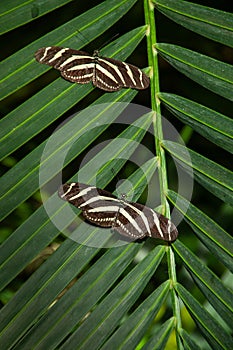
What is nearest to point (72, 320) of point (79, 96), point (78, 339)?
point (78, 339)

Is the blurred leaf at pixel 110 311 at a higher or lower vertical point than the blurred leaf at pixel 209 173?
lower

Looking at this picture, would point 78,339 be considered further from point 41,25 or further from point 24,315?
point 41,25

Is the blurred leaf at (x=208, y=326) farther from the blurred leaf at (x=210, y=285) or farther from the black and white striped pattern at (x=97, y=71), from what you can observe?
the black and white striped pattern at (x=97, y=71)

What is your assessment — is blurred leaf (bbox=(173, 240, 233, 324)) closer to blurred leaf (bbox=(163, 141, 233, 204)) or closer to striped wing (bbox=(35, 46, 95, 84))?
blurred leaf (bbox=(163, 141, 233, 204))

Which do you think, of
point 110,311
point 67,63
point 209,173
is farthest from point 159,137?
point 110,311

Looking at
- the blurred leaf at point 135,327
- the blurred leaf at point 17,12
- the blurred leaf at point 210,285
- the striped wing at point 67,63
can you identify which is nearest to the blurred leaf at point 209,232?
the blurred leaf at point 210,285
